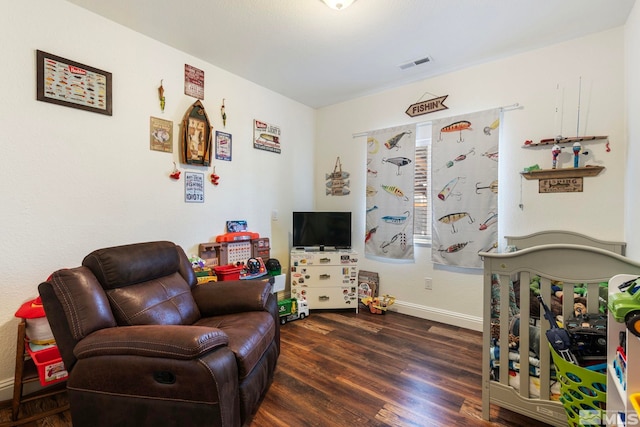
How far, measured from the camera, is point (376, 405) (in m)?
1.70

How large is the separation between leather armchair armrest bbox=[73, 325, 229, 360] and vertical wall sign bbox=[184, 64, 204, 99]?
2.12 meters

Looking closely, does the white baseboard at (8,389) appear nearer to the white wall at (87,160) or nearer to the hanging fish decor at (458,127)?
the white wall at (87,160)

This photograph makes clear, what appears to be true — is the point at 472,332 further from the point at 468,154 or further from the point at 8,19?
the point at 8,19

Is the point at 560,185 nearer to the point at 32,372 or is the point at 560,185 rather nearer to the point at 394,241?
the point at 394,241

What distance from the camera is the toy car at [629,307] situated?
0.85m

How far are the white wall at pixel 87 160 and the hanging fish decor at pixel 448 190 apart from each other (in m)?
2.11

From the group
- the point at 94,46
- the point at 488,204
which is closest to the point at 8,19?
the point at 94,46

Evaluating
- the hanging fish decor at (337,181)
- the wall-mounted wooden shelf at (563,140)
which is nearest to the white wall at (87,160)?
the hanging fish decor at (337,181)

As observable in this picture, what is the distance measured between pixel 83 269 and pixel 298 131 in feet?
9.31

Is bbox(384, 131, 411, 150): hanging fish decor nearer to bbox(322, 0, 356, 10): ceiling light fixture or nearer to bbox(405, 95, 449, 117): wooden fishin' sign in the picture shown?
bbox(405, 95, 449, 117): wooden fishin' sign

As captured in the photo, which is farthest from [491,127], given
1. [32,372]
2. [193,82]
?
[32,372]

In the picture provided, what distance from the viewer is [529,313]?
5.00ft

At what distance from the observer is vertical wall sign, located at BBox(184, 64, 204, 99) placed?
258 cm

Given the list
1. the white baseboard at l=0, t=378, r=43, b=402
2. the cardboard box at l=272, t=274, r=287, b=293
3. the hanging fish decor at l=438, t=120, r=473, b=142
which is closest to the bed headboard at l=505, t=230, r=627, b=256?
the hanging fish decor at l=438, t=120, r=473, b=142
